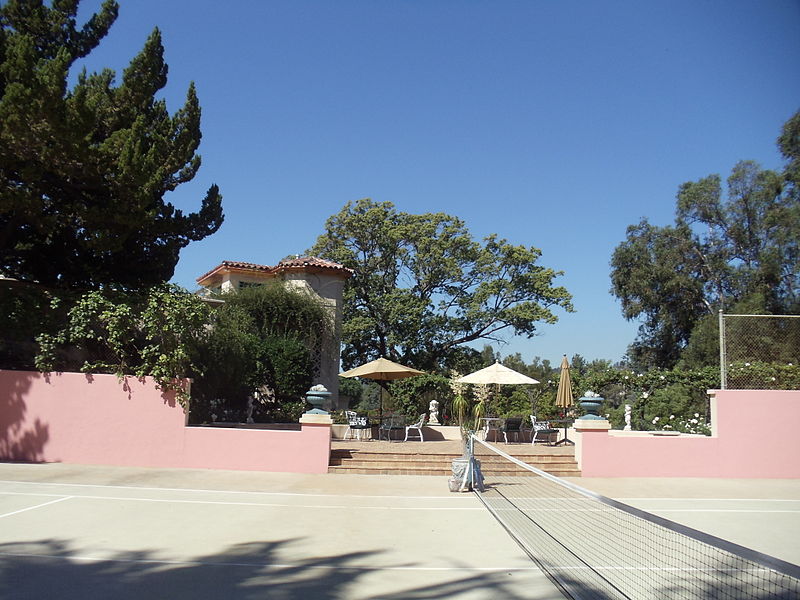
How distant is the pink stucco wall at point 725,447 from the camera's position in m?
14.6

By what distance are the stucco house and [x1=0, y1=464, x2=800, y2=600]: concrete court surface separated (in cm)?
1115

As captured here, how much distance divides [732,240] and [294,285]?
22.1m

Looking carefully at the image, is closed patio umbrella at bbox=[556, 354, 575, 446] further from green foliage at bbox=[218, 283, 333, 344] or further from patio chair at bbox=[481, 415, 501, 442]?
green foliage at bbox=[218, 283, 333, 344]

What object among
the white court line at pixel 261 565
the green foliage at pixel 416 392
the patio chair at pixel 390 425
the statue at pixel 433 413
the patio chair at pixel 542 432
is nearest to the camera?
the white court line at pixel 261 565

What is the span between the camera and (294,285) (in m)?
24.7

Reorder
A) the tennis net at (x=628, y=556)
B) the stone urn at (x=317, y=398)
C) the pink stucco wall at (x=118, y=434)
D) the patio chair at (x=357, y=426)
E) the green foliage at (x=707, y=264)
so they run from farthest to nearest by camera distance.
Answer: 1. the green foliage at (x=707, y=264)
2. the patio chair at (x=357, y=426)
3. the stone urn at (x=317, y=398)
4. the pink stucco wall at (x=118, y=434)
5. the tennis net at (x=628, y=556)

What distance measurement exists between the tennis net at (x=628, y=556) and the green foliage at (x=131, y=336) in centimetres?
764

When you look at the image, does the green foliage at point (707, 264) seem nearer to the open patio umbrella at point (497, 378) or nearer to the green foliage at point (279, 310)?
the open patio umbrella at point (497, 378)

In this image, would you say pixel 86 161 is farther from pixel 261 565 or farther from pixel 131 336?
pixel 261 565

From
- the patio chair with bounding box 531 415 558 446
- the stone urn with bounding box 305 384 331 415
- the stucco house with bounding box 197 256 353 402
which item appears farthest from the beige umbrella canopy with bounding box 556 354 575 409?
the stucco house with bounding box 197 256 353 402

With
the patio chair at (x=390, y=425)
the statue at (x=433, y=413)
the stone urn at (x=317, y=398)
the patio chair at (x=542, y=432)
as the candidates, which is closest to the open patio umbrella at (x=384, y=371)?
the patio chair at (x=390, y=425)

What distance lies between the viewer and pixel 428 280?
3262cm

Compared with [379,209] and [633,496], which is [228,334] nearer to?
[633,496]

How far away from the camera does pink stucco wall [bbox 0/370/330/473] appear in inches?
551
